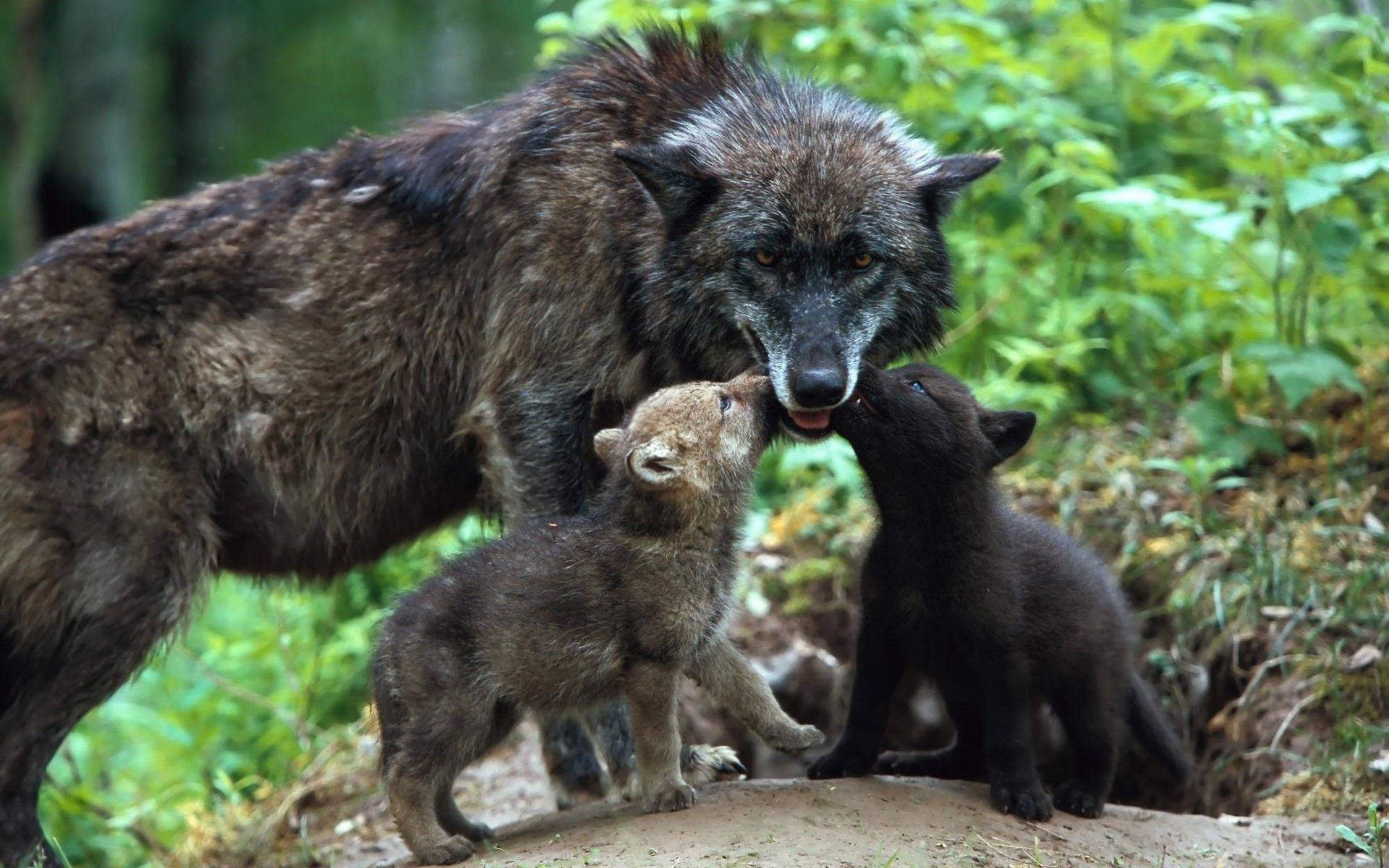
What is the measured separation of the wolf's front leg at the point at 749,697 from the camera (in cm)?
453

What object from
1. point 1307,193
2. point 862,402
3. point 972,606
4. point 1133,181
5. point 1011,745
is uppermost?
point 1307,193

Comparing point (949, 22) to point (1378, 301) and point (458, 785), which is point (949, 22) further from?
point (458, 785)

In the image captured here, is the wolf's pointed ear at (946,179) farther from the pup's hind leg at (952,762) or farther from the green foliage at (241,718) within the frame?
the green foliage at (241,718)

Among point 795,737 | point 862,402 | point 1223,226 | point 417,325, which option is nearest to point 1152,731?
point 795,737

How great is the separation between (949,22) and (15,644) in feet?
16.9

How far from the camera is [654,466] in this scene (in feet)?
14.3

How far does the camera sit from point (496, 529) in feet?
19.2

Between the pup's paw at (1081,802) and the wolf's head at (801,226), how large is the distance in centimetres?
150

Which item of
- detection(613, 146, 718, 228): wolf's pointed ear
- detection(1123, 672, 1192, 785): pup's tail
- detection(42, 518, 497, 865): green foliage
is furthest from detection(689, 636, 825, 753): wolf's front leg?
detection(42, 518, 497, 865): green foliage

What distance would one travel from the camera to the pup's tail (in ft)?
17.4

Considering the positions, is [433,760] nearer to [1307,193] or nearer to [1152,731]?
[1152,731]

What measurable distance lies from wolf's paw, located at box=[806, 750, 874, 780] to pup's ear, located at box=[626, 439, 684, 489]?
3.93 ft

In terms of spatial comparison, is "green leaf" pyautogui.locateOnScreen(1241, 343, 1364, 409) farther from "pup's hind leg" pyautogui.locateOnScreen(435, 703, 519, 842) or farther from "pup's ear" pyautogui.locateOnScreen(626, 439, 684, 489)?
"pup's hind leg" pyautogui.locateOnScreen(435, 703, 519, 842)

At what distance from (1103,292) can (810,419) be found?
347 centimetres
